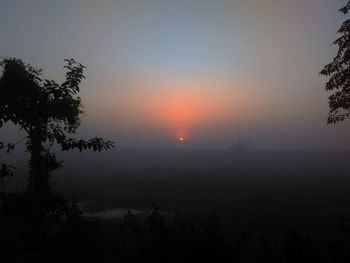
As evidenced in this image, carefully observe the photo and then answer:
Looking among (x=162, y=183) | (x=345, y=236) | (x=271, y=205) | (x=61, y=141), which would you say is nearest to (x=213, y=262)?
(x=345, y=236)

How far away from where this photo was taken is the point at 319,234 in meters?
33.5

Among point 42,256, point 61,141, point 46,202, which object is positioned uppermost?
point 61,141

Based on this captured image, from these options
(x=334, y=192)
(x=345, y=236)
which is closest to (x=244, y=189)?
(x=334, y=192)

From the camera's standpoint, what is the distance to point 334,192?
61250 mm

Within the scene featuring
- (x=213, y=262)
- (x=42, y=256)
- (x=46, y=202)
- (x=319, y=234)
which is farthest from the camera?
(x=319, y=234)

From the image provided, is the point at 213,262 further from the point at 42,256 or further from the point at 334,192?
the point at 334,192

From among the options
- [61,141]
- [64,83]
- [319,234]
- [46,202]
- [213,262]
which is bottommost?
[319,234]

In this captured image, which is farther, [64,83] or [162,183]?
[162,183]

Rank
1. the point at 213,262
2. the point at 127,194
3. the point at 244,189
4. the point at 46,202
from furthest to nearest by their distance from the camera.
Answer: the point at 244,189 < the point at 127,194 < the point at 213,262 < the point at 46,202

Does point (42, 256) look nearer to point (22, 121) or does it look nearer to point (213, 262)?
point (22, 121)

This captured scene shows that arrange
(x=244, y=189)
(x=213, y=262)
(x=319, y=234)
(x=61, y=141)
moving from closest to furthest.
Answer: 1. (x=61, y=141)
2. (x=213, y=262)
3. (x=319, y=234)
4. (x=244, y=189)

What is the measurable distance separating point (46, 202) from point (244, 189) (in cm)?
5770

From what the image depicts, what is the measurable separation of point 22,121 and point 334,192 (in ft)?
195

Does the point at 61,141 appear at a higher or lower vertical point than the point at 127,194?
higher
